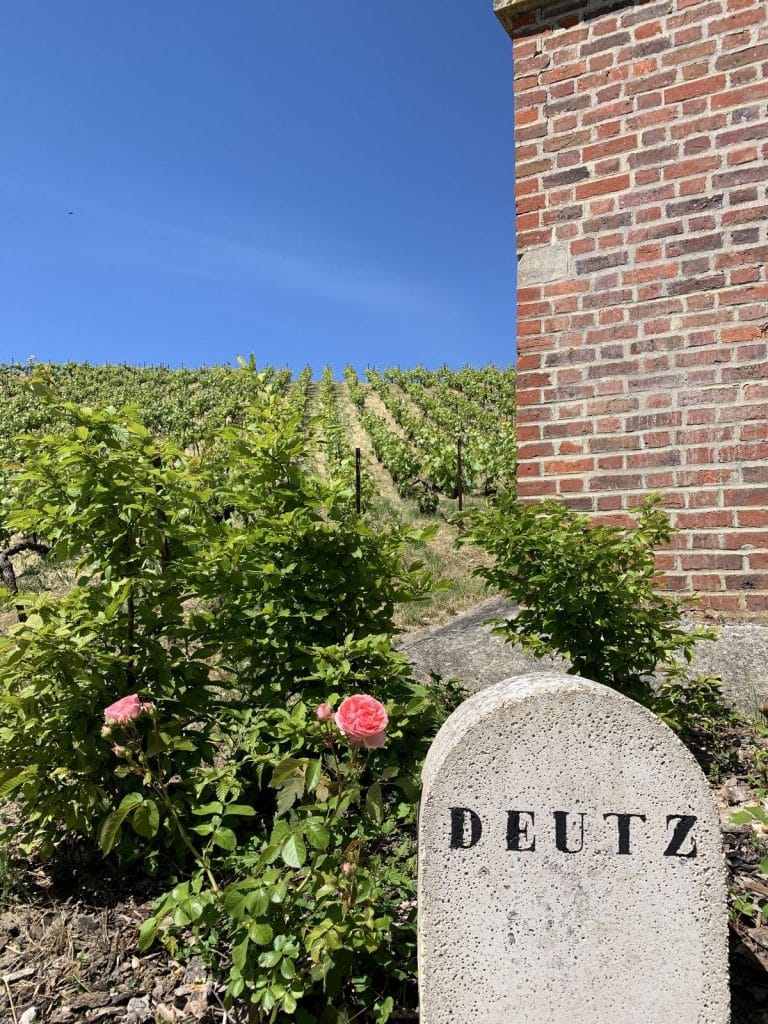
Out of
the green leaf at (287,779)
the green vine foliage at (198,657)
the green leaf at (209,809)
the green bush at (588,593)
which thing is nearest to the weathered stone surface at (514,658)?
the green bush at (588,593)

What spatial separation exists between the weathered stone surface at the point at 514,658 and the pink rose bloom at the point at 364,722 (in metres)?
1.79

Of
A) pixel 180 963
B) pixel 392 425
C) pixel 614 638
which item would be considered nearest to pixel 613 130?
pixel 614 638

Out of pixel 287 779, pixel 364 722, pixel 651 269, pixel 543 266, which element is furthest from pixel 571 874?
pixel 543 266

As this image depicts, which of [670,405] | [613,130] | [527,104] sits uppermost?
[527,104]

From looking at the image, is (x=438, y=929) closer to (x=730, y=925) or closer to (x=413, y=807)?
(x=413, y=807)

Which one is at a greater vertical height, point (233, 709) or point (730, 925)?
point (233, 709)

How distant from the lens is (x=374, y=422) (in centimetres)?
2673

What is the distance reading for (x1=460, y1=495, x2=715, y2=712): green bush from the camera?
10.1ft

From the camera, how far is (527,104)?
4879 millimetres

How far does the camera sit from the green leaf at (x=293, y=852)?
5.82 feet

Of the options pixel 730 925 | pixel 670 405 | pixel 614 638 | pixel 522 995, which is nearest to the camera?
pixel 522 995

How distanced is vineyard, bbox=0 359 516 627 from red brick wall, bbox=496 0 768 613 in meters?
1.04

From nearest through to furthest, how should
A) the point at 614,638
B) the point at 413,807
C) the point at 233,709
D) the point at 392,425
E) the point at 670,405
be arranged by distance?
the point at 413,807
the point at 233,709
the point at 614,638
the point at 670,405
the point at 392,425

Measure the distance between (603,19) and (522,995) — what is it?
17.8 ft
